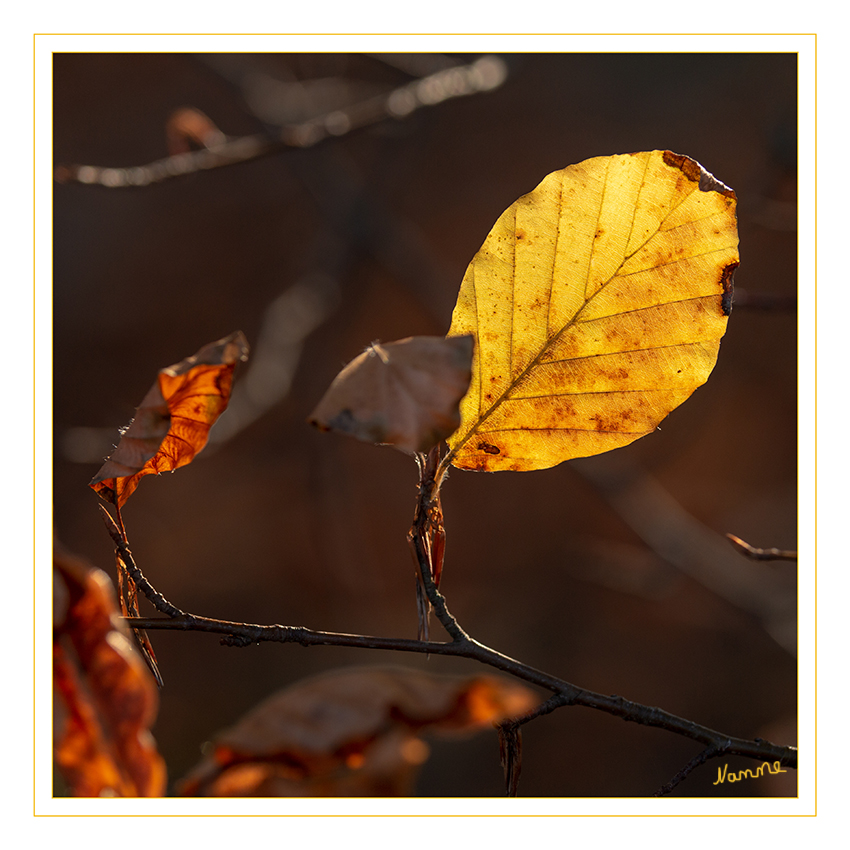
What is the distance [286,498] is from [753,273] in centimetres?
142

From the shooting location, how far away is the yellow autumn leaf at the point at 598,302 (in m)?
0.29

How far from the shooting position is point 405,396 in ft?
0.81

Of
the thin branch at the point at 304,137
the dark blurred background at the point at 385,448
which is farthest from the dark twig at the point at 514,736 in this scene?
the dark blurred background at the point at 385,448

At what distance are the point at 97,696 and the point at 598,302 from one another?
0.31m

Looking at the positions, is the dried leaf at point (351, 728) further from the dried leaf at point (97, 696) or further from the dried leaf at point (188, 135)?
the dried leaf at point (188, 135)

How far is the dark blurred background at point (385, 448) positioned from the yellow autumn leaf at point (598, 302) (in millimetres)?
1198

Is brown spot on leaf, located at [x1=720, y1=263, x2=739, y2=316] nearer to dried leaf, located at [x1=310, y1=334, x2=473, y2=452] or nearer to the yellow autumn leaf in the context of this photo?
the yellow autumn leaf

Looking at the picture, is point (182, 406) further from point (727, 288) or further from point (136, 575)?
point (727, 288)

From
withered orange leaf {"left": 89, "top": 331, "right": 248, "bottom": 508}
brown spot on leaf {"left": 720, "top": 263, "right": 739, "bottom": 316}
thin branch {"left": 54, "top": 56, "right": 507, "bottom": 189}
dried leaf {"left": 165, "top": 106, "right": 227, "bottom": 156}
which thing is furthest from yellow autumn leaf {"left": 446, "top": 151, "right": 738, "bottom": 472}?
dried leaf {"left": 165, "top": 106, "right": 227, "bottom": 156}

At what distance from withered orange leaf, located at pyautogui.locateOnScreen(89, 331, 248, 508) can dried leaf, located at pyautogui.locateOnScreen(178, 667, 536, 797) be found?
13cm

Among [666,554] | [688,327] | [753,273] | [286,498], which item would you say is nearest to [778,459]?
[753,273]

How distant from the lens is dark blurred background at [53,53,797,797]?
152 cm

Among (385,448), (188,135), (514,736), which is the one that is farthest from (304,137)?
(385,448)
